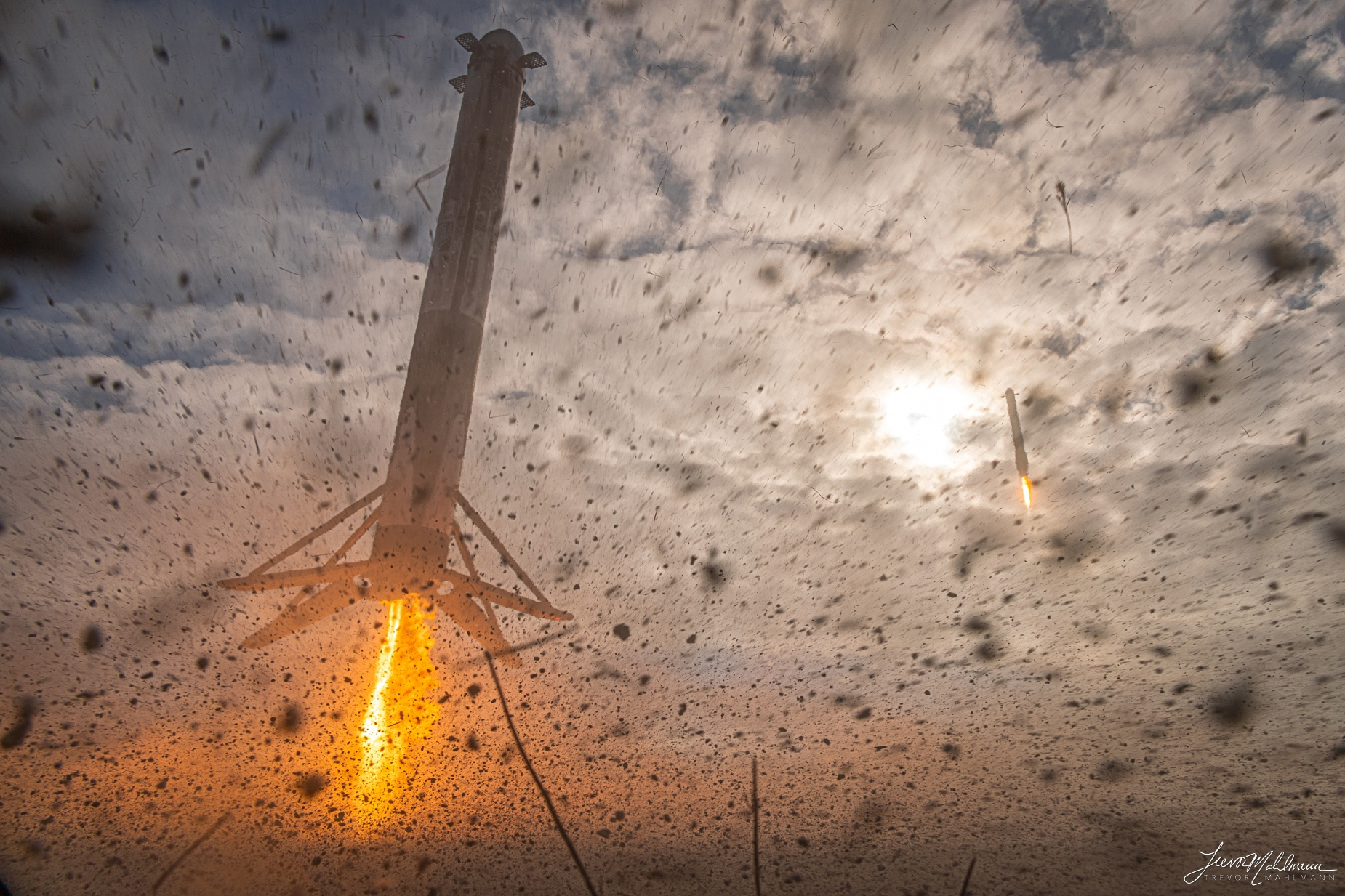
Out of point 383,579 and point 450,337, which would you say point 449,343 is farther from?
point 383,579

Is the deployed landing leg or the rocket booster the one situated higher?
the rocket booster

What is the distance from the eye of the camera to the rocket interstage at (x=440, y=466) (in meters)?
13.0

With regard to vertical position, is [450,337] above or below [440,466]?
above

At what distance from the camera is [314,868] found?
15.3 m

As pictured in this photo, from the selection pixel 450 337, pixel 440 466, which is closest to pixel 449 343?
pixel 450 337

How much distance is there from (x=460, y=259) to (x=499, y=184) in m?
2.73

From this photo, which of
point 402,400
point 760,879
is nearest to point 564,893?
point 760,879

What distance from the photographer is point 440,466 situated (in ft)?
45.0

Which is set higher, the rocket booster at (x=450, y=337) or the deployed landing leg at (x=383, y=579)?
the rocket booster at (x=450, y=337)

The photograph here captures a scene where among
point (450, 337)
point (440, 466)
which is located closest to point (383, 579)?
point (440, 466)

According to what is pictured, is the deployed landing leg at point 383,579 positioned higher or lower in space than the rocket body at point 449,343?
lower

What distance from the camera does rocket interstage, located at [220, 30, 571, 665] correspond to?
42.5 feet

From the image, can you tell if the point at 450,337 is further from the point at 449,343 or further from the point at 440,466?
the point at 440,466

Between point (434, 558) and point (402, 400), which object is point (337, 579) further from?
point (402, 400)
